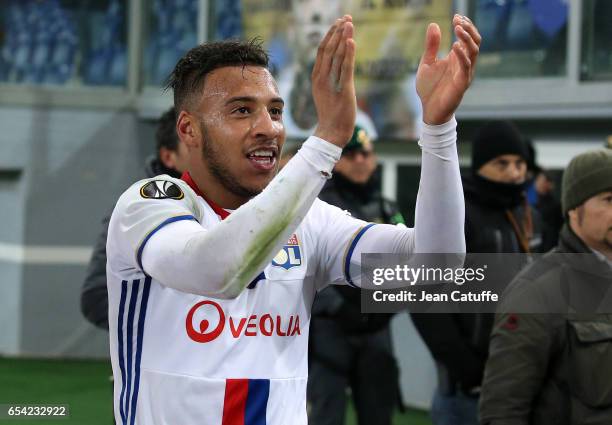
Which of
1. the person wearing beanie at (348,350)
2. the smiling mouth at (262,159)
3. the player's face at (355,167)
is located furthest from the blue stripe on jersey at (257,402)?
the player's face at (355,167)

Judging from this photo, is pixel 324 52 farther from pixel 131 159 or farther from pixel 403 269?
pixel 131 159

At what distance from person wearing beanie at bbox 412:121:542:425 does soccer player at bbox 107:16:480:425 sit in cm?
189

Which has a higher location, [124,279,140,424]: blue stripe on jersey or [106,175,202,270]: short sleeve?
[106,175,202,270]: short sleeve

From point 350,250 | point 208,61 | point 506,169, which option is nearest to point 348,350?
point 506,169

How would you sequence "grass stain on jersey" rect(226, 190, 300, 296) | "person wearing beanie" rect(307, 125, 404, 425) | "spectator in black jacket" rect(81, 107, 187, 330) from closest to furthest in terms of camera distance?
1. "grass stain on jersey" rect(226, 190, 300, 296)
2. "spectator in black jacket" rect(81, 107, 187, 330)
3. "person wearing beanie" rect(307, 125, 404, 425)

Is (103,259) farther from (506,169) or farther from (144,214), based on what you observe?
(144,214)

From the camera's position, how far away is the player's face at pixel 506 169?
4453mm

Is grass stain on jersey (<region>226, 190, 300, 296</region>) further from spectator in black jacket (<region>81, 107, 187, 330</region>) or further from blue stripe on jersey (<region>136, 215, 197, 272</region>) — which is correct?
spectator in black jacket (<region>81, 107, 187, 330</region>)

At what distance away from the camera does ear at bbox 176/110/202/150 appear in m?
2.38

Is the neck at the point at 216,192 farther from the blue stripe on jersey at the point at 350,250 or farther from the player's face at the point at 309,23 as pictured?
the player's face at the point at 309,23

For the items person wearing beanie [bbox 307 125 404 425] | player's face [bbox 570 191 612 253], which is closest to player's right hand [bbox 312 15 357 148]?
player's face [bbox 570 191 612 253]

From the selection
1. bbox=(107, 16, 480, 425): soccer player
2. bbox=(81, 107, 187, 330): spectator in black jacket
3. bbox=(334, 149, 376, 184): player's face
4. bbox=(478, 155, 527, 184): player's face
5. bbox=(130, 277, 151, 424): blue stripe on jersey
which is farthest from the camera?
bbox=(334, 149, 376, 184): player's face

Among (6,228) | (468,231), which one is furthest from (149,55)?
(468,231)

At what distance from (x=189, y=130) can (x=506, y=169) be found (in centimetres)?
238
